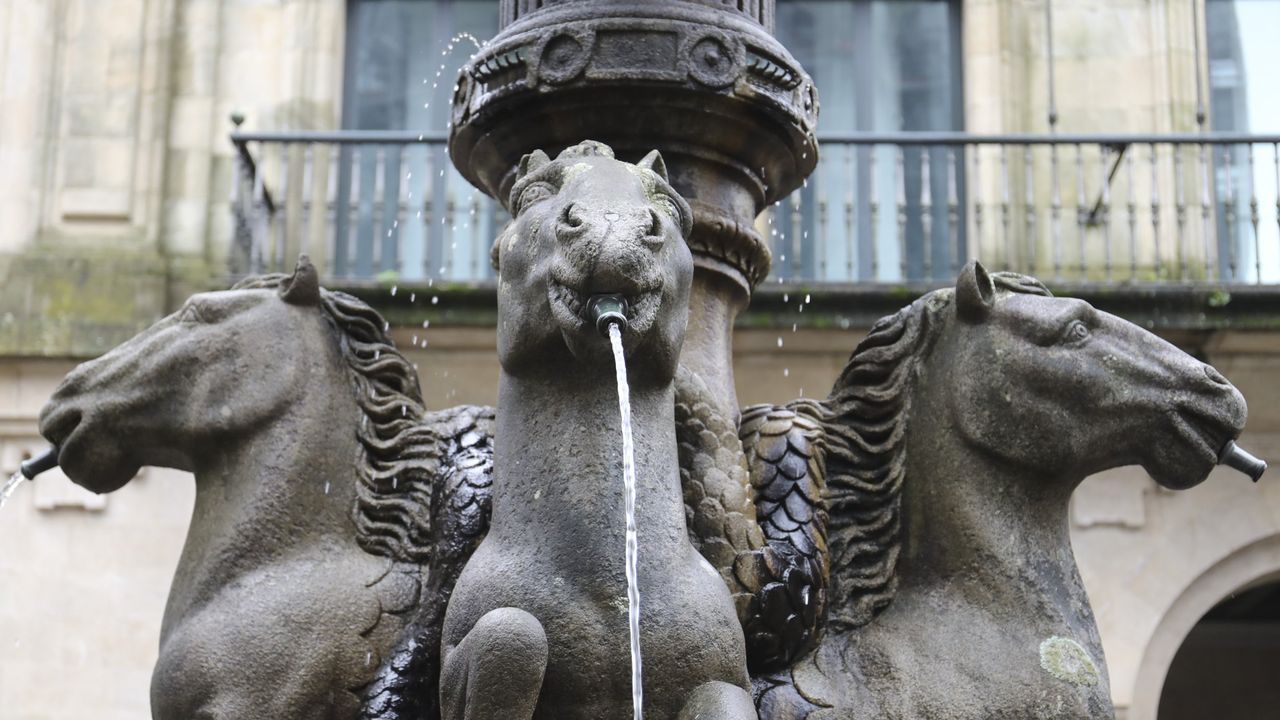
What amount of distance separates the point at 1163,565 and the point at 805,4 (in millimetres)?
4461

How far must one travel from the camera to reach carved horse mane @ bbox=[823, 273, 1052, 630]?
371 centimetres

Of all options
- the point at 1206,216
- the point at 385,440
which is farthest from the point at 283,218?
the point at 385,440

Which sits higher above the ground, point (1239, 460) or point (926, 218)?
point (926, 218)

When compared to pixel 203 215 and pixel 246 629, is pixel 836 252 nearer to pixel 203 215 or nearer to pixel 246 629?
pixel 203 215

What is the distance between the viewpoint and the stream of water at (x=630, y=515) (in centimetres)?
312

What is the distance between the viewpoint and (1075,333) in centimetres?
369

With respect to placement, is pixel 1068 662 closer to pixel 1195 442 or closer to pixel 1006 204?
pixel 1195 442

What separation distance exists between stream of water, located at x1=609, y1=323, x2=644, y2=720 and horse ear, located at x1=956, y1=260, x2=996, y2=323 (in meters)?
0.76

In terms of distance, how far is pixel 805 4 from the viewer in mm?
13828

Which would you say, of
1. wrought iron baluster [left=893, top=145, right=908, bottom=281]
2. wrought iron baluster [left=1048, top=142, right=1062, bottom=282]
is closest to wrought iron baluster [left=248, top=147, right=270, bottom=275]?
wrought iron baluster [left=893, top=145, right=908, bottom=281]

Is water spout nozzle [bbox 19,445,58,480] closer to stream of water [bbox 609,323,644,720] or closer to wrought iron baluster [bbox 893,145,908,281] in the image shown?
stream of water [bbox 609,323,644,720]

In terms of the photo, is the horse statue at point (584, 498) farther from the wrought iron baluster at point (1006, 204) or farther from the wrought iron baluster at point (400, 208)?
the wrought iron baluster at point (1006, 204)

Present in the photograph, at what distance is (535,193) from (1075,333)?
3.33 ft

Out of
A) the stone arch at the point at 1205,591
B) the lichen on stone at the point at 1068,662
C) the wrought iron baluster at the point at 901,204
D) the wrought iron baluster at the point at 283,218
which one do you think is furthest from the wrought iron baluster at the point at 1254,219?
the lichen on stone at the point at 1068,662
